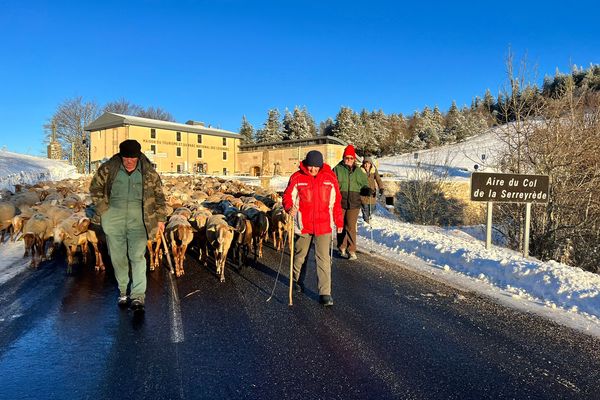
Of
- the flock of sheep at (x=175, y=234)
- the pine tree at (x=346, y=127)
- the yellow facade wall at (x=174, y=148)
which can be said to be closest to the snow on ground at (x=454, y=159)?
the pine tree at (x=346, y=127)

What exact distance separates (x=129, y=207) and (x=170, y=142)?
2173 inches

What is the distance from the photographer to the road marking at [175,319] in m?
4.56

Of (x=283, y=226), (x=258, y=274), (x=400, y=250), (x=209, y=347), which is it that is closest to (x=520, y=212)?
(x=400, y=250)

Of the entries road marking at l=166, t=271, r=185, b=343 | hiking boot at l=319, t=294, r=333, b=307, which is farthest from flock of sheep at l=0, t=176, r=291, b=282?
hiking boot at l=319, t=294, r=333, b=307

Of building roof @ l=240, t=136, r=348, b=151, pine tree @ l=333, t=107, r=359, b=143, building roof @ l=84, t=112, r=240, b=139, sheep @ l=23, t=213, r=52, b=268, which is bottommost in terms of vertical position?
sheep @ l=23, t=213, r=52, b=268

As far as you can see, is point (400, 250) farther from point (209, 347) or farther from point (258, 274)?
point (209, 347)

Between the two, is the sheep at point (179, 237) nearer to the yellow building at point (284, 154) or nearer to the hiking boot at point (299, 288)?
the hiking boot at point (299, 288)

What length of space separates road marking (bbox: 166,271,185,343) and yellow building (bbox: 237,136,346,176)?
43.3 metres

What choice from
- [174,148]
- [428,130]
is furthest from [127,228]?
[428,130]

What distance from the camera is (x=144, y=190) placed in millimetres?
5590

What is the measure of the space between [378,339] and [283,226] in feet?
18.8

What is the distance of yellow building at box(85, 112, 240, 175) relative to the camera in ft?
182

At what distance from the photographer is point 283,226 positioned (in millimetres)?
10094

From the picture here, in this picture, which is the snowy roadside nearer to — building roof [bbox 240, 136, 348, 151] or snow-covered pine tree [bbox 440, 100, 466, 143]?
building roof [bbox 240, 136, 348, 151]
